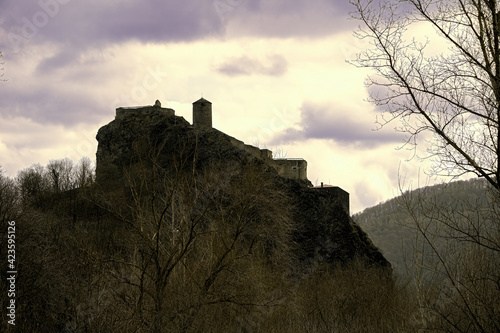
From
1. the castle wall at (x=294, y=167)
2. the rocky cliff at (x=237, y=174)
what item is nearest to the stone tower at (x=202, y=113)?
the rocky cliff at (x=237, y=174)

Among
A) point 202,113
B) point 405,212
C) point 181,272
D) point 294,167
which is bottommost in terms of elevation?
point 181,272

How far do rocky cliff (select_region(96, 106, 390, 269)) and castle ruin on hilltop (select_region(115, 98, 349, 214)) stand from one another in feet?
0.43

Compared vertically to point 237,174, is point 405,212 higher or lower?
lower

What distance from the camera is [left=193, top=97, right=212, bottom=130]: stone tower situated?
4456cm

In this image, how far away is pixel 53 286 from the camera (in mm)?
17219

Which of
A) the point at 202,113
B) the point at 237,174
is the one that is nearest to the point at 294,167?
the point at 202,113

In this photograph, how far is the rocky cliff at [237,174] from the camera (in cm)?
3391

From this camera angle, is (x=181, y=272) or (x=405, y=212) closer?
(x=405, y=212)

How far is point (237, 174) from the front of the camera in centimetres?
3170

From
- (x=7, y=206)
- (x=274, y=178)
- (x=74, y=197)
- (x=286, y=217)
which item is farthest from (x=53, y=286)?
(x=74, y=197)

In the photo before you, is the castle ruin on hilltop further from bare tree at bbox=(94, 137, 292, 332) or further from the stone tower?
bare tree at bbox=(94, 137, 292, 332)

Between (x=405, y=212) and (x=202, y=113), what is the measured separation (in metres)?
36.2

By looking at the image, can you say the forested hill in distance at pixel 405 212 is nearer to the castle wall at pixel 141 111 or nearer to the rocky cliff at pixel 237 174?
the rocky cliff at pixel 237 174

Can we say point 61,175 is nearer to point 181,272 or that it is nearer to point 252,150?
point 252,150
